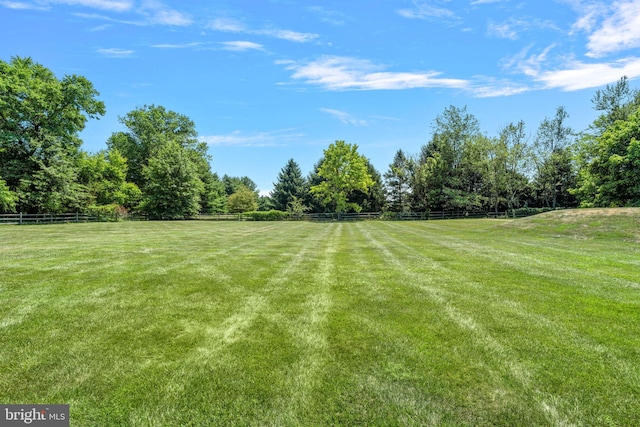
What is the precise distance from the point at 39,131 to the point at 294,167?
3120 centimetres

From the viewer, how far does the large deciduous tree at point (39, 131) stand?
2755 centimetres

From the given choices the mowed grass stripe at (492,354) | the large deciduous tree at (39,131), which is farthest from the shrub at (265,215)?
the mowed grass stripe at (492,354)

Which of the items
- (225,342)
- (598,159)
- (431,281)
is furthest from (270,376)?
(598,159)

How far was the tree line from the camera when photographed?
90.8 ft

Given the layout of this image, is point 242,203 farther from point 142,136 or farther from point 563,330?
point 563,330

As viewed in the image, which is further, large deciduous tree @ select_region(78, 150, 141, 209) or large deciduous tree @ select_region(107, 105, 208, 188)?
large deciduous tree @ select_region(107, 105, 208, 188)

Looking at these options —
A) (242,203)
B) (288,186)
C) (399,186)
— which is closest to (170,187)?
(242,203)

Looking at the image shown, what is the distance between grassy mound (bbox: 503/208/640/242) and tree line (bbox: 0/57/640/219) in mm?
13113

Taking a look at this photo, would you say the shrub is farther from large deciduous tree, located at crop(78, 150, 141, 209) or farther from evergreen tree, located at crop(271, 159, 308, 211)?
large deciduous tree, located at crop(78, 150, 141, 209)

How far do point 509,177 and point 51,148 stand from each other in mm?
53252

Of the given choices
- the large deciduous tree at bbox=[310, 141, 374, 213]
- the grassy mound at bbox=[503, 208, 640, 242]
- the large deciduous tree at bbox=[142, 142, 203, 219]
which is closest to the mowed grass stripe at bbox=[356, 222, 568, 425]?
the grassy mound at bbox=[503, 208, 640, 242]

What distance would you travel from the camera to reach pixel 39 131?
1159 inches

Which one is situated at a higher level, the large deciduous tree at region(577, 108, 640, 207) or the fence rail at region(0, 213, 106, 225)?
the large deciduous tree at region(577, 108, 640, 207)

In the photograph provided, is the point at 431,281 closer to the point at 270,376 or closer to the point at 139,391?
the point at 270,376
